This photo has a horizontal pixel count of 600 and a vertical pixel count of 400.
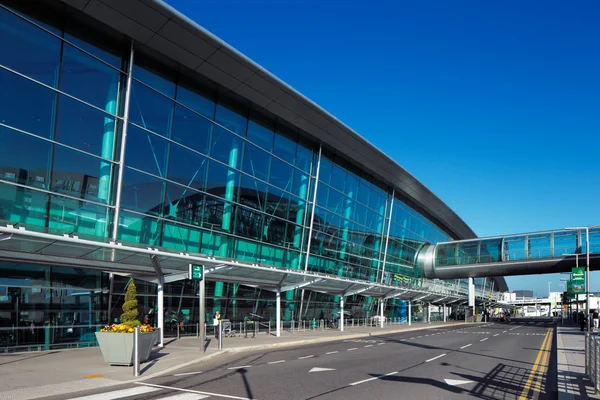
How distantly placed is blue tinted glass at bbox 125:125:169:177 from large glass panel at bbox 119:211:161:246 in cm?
195

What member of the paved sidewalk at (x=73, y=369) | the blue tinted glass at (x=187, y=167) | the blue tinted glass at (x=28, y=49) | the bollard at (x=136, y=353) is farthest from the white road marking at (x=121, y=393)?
the blue tinted glass at (x=187, y=167)

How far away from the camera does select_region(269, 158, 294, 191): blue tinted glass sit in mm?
29906

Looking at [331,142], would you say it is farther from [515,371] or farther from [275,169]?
[515,371]

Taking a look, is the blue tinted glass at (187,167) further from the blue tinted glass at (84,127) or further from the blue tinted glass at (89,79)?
the blue tinted glass at (89,79)

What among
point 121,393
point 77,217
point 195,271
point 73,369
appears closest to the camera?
point 121,393

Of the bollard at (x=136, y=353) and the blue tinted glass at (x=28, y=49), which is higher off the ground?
the blue tinted glass at (x=28, y=49)

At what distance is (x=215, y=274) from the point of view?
24.2m

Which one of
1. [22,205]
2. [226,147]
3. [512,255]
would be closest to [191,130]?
[226,147]

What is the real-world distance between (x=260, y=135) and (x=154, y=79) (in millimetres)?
7936

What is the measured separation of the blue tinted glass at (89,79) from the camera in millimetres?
18406

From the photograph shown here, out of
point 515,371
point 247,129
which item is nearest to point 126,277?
point 247,129

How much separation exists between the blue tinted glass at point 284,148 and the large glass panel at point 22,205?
48.6ft

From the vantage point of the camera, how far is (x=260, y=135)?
28844 mm

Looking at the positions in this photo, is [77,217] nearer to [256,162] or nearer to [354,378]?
[354,378]
